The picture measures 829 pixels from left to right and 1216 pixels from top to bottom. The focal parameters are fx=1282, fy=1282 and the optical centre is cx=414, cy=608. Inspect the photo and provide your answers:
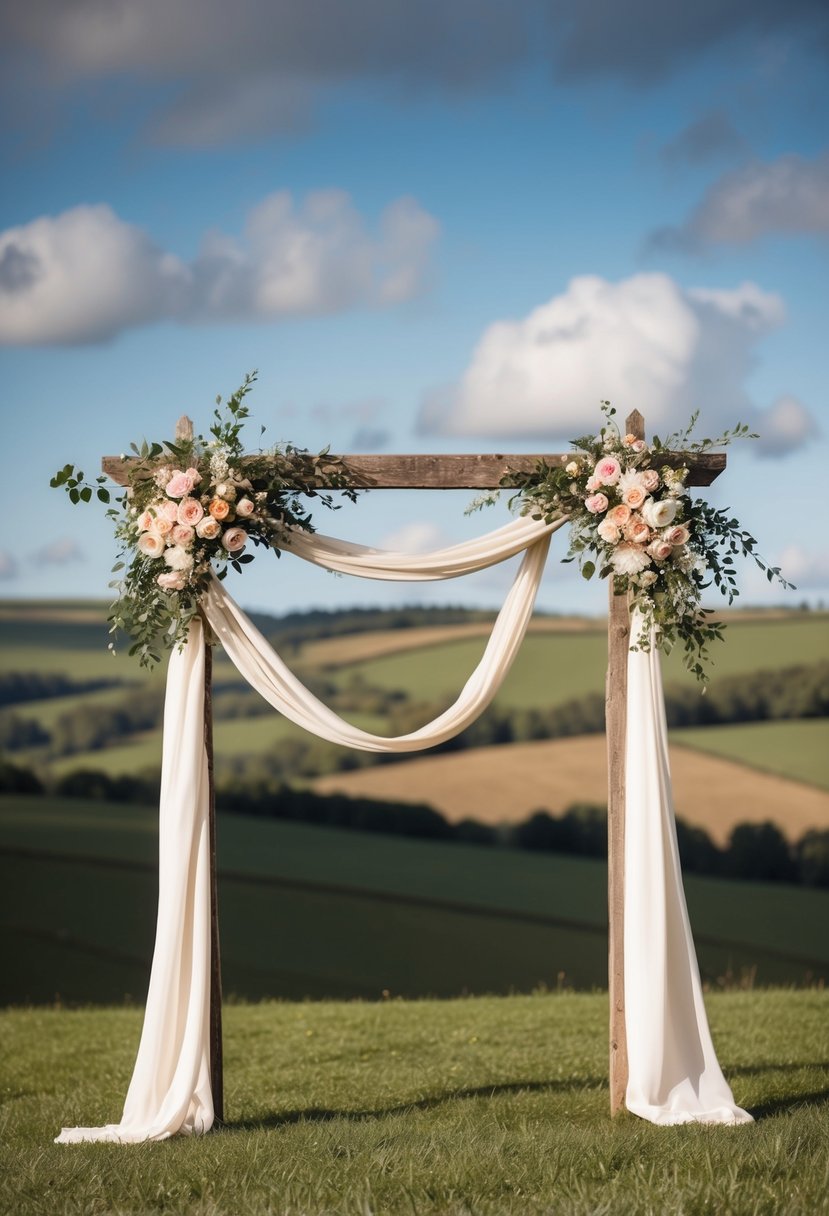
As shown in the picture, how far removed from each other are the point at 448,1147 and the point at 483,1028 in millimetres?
3798

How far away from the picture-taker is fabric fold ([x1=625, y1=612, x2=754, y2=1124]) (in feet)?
20.2

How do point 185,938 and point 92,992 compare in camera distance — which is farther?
point 92,992

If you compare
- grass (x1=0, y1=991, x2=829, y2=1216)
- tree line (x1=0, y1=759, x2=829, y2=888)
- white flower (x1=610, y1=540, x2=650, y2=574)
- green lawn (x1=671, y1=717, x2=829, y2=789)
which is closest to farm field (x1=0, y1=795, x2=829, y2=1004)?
tree line (x1=0, y1=759, x2=829, y2=888)

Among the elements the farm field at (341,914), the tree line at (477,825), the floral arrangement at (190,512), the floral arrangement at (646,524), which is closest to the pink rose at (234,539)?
the floral arrangement at (190,512)

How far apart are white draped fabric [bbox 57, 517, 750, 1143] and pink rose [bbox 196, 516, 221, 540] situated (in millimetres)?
318

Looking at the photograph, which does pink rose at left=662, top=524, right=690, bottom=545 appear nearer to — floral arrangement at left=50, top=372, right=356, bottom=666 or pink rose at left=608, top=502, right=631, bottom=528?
pink rose at left=608, top=502, right=631, bottom=528

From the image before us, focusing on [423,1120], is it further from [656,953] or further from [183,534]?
[183,534]

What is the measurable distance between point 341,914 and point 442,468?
14.7 meters

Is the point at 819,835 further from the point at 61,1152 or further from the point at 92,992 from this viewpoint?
the point at 61,1152

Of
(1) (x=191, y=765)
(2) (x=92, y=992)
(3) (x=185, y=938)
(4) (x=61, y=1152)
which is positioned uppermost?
(1) (x=191, y=765)

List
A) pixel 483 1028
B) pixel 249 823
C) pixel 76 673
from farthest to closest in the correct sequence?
pixel 76 673 < pixel 249 823 < pixel 483 1028

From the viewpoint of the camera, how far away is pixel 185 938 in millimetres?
6355

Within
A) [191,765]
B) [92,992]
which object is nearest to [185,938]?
[191,765]

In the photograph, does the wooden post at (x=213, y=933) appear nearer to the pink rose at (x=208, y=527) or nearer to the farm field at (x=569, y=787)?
the pink rose at (x=208, y=527)
